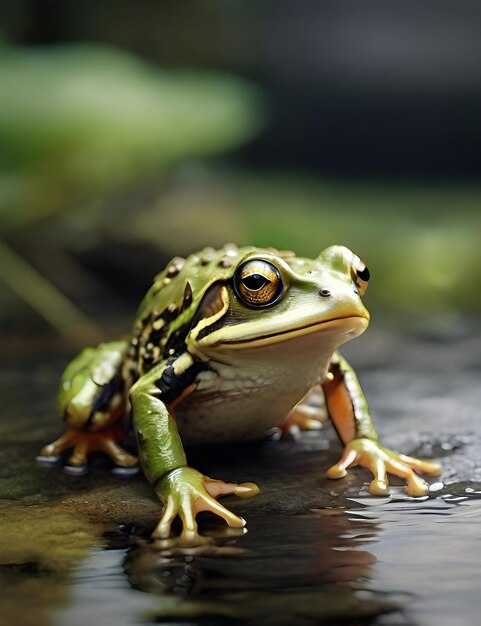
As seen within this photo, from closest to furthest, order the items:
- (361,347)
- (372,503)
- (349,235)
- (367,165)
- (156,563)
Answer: (156,563) < (372,503) < (361,347) < (349,235) < (367,165)

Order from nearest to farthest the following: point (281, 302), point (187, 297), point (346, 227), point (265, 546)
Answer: point (265, 546), point (281, 302), point (187, 297), point (346, 227)

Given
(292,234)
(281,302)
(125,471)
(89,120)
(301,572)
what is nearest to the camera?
(301,572)

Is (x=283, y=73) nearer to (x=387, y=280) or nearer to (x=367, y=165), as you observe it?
(x=367, y=165)

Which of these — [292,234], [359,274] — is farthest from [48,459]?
[292,234]

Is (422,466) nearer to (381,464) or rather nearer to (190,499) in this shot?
(381,464)

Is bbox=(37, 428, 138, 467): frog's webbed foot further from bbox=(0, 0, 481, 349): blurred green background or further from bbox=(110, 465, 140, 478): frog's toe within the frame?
bbox=(0, 0, 481, 349): blurred green background

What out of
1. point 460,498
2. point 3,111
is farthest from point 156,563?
point 3,111

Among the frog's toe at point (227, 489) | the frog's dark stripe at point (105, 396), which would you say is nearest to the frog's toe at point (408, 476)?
the frog's toe at point (227, 489)
